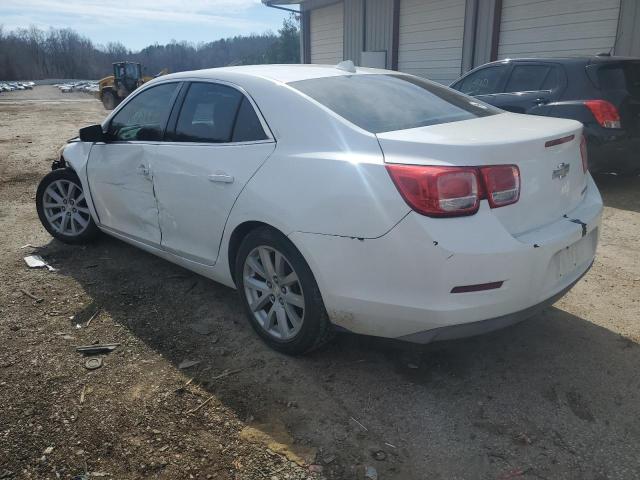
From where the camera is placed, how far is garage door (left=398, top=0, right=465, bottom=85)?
12.8m

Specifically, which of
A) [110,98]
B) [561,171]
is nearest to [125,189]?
[561,171]

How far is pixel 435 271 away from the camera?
7.45 feet

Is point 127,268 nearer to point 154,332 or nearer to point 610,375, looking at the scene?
point 154,332

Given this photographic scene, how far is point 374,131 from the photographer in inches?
103

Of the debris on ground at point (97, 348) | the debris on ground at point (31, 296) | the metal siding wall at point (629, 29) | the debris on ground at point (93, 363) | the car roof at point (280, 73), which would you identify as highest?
the metal siding wall at point (629, 29)

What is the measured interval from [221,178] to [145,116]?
1.28 m

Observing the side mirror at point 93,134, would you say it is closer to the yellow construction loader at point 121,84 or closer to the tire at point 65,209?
the tire at point 65,209

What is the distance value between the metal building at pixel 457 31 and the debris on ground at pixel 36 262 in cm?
950

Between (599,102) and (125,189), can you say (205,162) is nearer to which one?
(125,189)

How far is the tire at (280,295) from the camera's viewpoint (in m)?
2.73

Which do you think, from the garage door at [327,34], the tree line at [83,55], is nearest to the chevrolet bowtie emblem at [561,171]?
the garage door at [327,34]

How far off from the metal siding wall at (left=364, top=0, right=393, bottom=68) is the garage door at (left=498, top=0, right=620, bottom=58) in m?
4.20

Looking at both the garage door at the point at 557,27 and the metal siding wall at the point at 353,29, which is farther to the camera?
the metal siding wall at the point at 353,29

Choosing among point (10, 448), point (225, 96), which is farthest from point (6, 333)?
point (225, 96)
